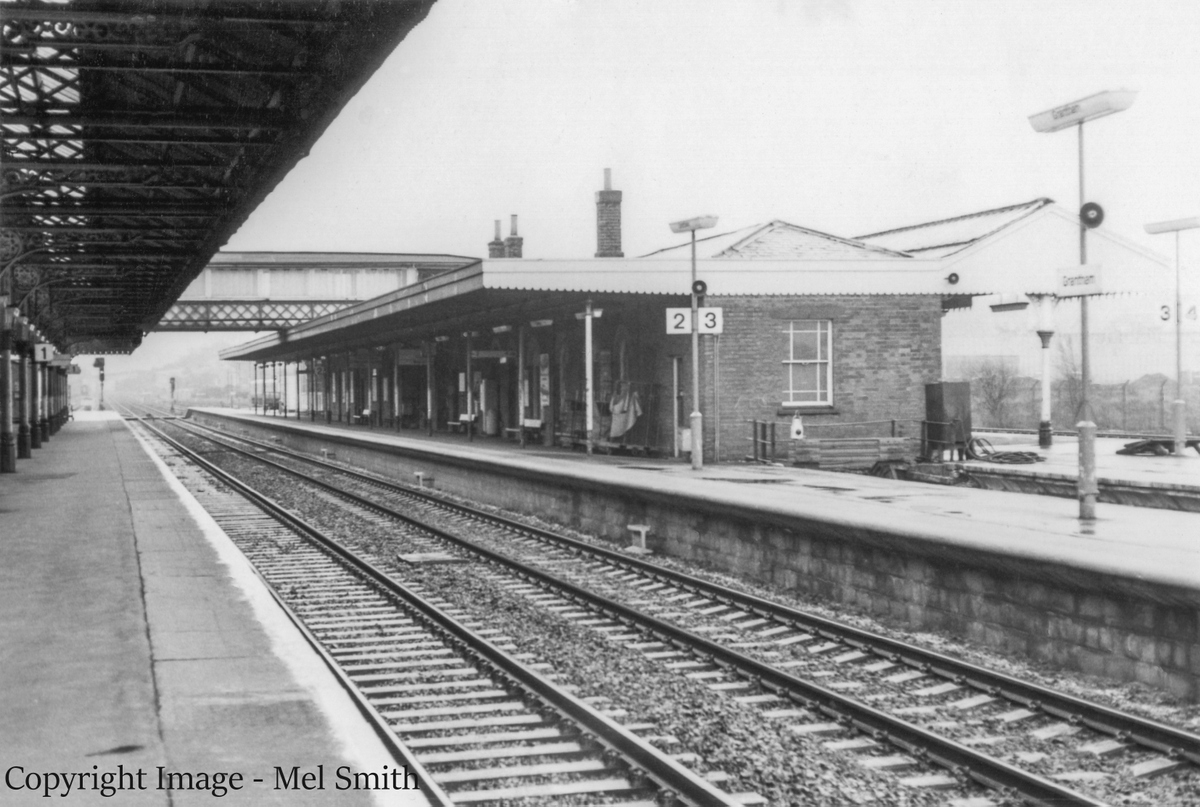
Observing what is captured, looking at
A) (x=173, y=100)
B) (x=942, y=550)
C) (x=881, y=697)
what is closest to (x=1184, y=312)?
(x=942, y=550)

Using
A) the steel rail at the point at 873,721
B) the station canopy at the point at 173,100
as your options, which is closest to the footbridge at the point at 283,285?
the station canopy at the point at 173,100

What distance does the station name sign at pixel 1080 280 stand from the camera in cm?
965

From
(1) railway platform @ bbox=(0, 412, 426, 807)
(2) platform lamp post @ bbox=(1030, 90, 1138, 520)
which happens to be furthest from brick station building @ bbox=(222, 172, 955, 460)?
(1) railway platform @ bbox=(0, 412, 426, 807)

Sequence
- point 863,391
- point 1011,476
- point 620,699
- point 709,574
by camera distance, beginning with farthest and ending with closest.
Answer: point 863,391, point 1011,476, point 709,574, point 620,699

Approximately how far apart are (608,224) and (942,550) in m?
18.3

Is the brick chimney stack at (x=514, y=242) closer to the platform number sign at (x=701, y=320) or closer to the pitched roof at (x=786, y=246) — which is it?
the pitched roof at (x=786, y=246)

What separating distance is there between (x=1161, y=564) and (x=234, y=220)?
511 inches

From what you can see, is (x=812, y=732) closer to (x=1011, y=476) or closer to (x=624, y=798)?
(x=624, y=798)

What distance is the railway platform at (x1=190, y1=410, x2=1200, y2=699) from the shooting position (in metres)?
7.32

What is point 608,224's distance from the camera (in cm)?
2639

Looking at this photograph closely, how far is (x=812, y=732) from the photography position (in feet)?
20.7

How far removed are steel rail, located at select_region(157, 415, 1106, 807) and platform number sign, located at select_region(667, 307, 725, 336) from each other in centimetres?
798

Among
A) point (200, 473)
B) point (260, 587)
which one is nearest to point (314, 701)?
point (260, 587)

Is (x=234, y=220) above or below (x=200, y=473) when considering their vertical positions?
above
